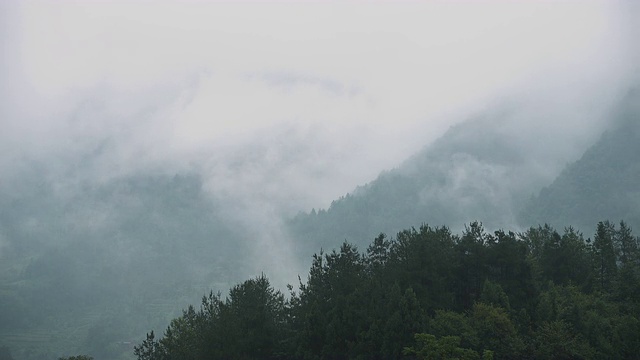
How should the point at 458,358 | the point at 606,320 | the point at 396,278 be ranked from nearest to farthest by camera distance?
the point at 458,358 → the point at 606,320 → the point at 396,278

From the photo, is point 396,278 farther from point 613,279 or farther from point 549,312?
point 613,279

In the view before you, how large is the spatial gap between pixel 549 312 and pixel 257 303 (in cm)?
3933

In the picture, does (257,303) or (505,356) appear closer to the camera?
(505,356)

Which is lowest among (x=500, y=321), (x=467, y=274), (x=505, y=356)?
(x=505, y=356)

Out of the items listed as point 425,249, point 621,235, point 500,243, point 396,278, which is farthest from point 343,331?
point 621,235

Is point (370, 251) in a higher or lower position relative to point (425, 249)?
higher

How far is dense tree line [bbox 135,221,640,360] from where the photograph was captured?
4822cm

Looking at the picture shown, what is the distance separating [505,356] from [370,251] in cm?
4114

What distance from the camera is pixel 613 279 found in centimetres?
7925

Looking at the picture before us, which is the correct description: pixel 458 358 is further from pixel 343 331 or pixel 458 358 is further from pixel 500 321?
pixel 343 331

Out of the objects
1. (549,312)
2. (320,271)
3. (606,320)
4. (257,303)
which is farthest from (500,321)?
(257,303)

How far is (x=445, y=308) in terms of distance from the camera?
61.0 meters

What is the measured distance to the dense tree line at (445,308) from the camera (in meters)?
48.2

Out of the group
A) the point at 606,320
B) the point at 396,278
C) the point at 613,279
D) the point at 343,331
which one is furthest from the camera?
the point at 613,279
